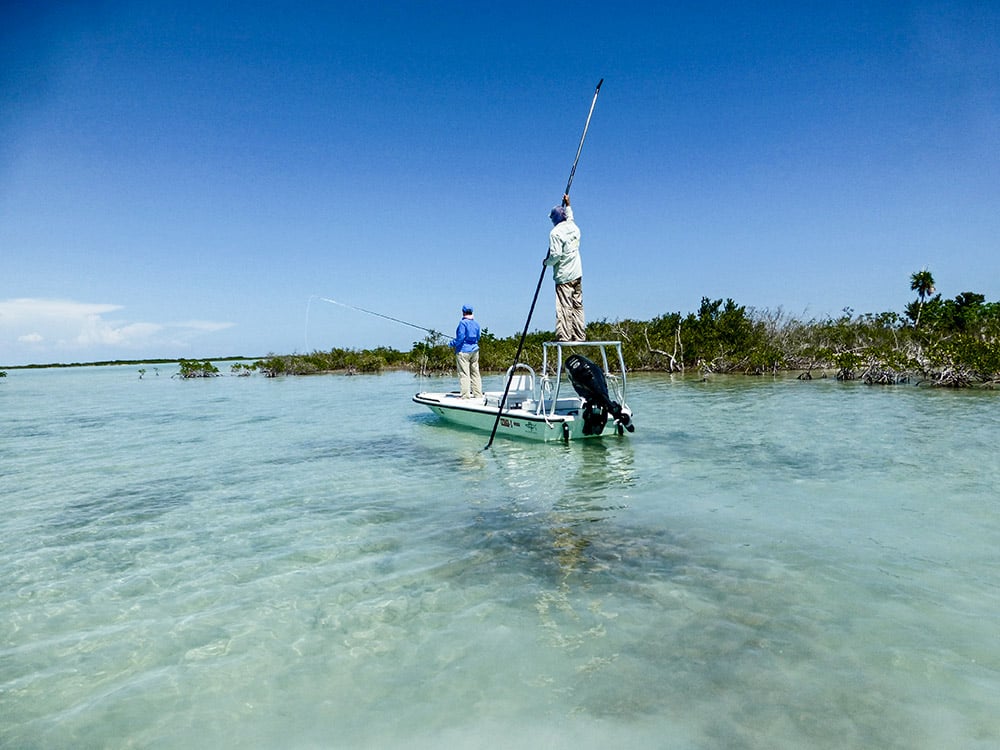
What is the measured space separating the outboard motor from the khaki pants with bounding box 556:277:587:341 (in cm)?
86

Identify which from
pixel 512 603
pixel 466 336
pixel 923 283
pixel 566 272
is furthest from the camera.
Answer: pixel 923 283

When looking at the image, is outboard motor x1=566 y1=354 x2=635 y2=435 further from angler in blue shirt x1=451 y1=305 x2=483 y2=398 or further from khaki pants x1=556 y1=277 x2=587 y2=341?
angler in blue shirt x1=451 y1=305 x2=483 y2=398

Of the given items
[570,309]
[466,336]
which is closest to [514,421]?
[570,309]

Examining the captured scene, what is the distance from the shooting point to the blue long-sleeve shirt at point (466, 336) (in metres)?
12.9

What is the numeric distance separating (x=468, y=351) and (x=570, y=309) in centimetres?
365

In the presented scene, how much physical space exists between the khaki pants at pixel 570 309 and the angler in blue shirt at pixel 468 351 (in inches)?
121

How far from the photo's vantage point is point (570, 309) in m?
10.4

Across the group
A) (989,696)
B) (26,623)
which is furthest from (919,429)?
(26,623)

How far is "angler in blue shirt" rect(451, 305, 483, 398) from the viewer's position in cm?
1296

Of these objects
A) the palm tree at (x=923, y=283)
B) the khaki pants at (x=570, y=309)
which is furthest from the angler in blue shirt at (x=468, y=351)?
the palm tree at (x=923, y=283)

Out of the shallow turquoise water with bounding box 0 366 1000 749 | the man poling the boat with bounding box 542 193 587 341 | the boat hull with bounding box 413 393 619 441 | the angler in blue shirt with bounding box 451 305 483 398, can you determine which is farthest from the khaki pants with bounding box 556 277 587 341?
the angler in blue shirt with bounding box 451 305 483 398

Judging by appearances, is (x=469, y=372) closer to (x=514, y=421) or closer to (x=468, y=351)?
(x=468, y=351)

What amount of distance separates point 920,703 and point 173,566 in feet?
18.8

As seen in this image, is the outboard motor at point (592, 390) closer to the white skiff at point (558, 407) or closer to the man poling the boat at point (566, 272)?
the white skiff at point (558, 407)
